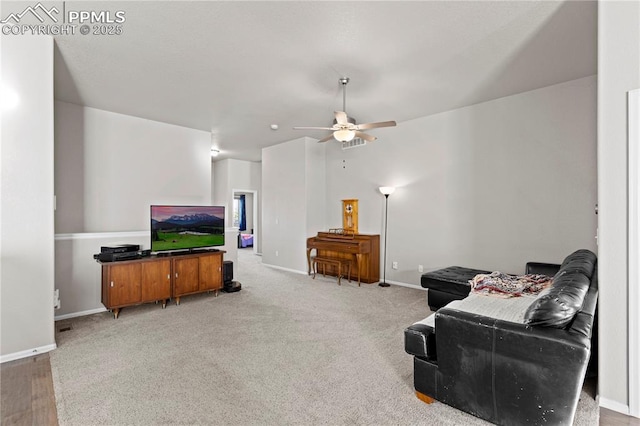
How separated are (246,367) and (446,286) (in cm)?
253

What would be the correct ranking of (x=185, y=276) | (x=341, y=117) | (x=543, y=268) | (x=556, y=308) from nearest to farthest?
(x=556, y=308)
(x=341, y=117)
(x=543, y=268)
(x=185, y=276)

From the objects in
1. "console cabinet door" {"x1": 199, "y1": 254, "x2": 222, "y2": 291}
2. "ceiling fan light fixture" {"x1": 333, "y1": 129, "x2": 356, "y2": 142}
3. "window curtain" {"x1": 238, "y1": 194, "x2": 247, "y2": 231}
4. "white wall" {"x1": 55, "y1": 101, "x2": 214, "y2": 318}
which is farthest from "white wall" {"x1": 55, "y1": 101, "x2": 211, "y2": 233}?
"window curtain" {"x1": 238, "y1": 194, "x2": 247, "y2": 231}

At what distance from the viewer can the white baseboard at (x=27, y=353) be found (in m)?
2.69

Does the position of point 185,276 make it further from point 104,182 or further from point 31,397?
point 31,397

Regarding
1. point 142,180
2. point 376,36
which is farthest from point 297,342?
point 142,180

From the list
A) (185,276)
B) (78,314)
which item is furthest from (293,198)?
(78,314)

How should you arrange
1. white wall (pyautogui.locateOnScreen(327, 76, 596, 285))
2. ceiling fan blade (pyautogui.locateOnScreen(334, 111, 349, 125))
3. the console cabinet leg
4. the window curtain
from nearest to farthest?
the console cabinet leg → ceiling fan blade (pyautogui.locateOnScreen(334, 111, 349, 125)) → white wall (pyautogui.locateOnScreen(327, 76, 596, 285)) → the window curtain

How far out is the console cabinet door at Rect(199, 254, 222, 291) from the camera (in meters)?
4.58

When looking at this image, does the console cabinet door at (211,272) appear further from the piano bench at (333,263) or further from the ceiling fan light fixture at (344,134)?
the ceiling fan light fixture at (344,134)

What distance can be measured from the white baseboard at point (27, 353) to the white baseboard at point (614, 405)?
14.8 feet

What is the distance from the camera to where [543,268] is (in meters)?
3.62

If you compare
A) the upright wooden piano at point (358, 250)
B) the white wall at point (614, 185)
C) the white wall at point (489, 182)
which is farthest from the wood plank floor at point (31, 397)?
the upright wooden piano at point (358, 250)

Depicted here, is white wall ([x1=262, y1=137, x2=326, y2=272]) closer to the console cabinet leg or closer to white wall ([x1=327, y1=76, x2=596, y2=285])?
white wall ([x1=327, y1=76, x2=596, y2=285])

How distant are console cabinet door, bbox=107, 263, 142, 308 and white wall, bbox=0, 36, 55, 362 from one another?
2.76ft
